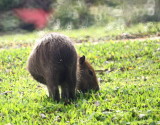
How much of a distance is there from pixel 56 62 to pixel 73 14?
19.9 meters

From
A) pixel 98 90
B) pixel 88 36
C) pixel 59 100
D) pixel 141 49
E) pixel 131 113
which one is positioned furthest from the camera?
pixel 88 36

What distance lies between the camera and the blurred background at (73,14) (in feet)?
77.3

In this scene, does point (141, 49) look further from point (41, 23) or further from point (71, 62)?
point (41, 23)

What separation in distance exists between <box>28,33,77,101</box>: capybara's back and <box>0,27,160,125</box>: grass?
0.35 meters

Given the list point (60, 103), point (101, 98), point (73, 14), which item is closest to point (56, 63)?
point (60, 103)

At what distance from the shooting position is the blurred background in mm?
23547

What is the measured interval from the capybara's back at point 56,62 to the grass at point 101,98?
0.35 metres

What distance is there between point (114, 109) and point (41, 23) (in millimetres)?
20397

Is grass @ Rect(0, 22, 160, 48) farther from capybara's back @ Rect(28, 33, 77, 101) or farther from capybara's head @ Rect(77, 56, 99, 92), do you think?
capybara's back @ Rect(28, 33, 77, 101)

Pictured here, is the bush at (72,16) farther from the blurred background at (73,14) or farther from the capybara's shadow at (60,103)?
the capybara's shadow at (60,103)

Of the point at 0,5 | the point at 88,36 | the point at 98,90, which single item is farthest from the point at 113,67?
the point at 0,5

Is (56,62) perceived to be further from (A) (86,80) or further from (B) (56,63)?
(A) (86,80)

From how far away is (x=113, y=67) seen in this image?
11.6 metres

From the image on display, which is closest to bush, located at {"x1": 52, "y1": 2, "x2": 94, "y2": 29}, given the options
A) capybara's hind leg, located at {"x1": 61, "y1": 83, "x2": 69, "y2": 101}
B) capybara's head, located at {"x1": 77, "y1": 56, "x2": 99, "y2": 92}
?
capybara's head, located at {"x1": 77, "y1": 56, "x2": 99, "y2": 92}
